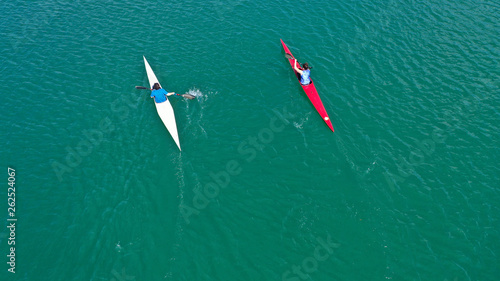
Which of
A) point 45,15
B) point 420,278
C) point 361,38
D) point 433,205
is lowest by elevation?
Result: point 420,278

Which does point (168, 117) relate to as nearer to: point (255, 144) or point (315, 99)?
point (255, 144)

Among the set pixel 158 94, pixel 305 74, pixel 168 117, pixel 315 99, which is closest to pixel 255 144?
pixel 315 99

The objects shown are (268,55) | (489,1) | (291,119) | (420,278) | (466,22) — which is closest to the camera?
(420,278)

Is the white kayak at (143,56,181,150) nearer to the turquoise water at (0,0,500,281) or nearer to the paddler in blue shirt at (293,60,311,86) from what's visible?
the turquoise water at (0,0,500,281)

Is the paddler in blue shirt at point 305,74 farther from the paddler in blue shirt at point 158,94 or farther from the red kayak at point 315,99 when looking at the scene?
the paddler in blue shirt at point 158,94

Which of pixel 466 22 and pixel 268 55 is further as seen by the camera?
pixel 466 22

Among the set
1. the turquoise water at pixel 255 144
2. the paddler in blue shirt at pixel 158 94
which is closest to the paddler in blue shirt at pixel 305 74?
the turquoise water at pixel 255 144

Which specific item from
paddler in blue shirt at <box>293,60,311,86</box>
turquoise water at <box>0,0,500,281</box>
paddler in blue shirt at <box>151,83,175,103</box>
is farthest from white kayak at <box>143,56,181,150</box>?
paddler in blue shirt at <box>293,60,311,86</box>

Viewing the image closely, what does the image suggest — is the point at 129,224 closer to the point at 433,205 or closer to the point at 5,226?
the point at 5,226

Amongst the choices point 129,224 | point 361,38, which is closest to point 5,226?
point 129,224
